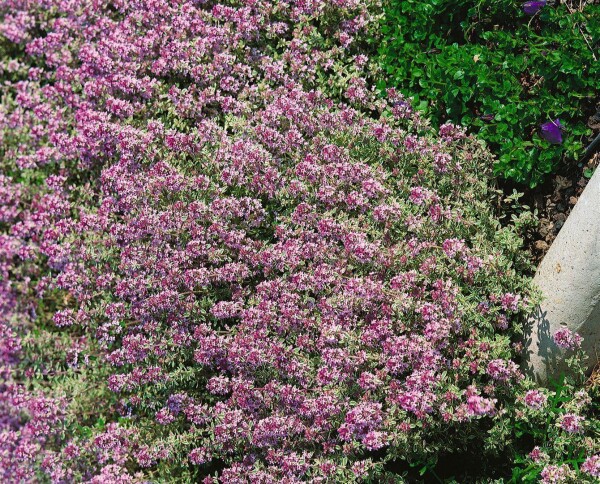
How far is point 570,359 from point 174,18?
12.9ft

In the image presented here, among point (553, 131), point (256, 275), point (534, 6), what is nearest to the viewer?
point (553, 131)

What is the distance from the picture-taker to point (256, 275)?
5.28 metres

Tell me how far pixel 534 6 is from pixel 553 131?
2.97ft

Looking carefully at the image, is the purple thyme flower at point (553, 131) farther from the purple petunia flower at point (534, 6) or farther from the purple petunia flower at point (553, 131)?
the purple petunia flower at point (534, 6)

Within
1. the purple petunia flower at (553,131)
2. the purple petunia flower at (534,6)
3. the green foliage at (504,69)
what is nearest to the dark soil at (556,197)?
the green foliage at (504,69)

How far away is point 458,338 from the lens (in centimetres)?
461

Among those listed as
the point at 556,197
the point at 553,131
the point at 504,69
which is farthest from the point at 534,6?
the point at 556,197

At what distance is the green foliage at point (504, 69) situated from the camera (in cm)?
484

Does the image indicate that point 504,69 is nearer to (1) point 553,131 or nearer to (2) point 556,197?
(1) point 553,131

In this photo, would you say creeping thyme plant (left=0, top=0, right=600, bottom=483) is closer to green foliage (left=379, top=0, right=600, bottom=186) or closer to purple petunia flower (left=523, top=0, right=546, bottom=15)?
green foliage (left=379, top=0, right=600, bottom=186)

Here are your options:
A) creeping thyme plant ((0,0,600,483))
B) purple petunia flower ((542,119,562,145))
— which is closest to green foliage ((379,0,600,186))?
purple petunia flower ((542,119,562,145))

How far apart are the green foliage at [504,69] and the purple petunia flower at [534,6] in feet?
0.18

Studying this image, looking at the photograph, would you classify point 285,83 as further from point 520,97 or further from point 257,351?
point 257,351

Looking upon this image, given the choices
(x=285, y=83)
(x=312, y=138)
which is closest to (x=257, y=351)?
(x=312, y=138)
